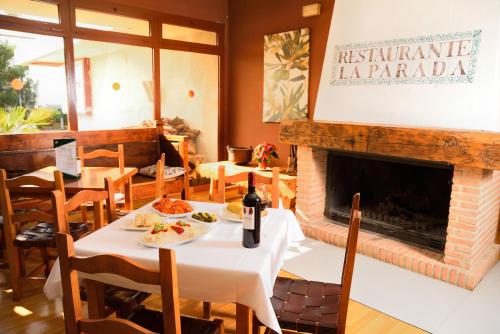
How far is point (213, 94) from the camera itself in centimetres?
593

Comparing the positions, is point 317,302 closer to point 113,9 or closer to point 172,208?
point 172,208

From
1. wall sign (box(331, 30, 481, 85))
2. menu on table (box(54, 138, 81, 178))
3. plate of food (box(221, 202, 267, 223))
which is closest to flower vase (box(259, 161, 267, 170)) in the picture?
wall sign (box(331, 30, 481, 85))

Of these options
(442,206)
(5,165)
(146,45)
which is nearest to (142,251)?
(442,206)

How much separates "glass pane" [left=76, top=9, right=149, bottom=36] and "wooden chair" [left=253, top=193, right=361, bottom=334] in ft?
13.3

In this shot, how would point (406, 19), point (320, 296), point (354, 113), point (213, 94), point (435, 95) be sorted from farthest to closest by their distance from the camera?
point (213, 94), point (354, 113), point (406, 19), point (435, 95), point (320, 296)

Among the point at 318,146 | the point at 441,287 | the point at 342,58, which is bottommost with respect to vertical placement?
the point at 441,287

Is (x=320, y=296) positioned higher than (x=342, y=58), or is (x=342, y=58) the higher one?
(x=342, y=58)

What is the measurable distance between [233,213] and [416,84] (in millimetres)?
2141

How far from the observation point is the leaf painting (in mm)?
4742

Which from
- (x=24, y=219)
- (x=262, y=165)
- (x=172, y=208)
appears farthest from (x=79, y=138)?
(x=172, y=208)

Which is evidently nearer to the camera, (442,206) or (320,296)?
(320,296)

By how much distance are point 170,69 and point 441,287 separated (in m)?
4.30

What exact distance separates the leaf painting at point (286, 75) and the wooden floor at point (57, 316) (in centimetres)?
285

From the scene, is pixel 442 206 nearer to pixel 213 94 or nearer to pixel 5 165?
pixel 213 94
